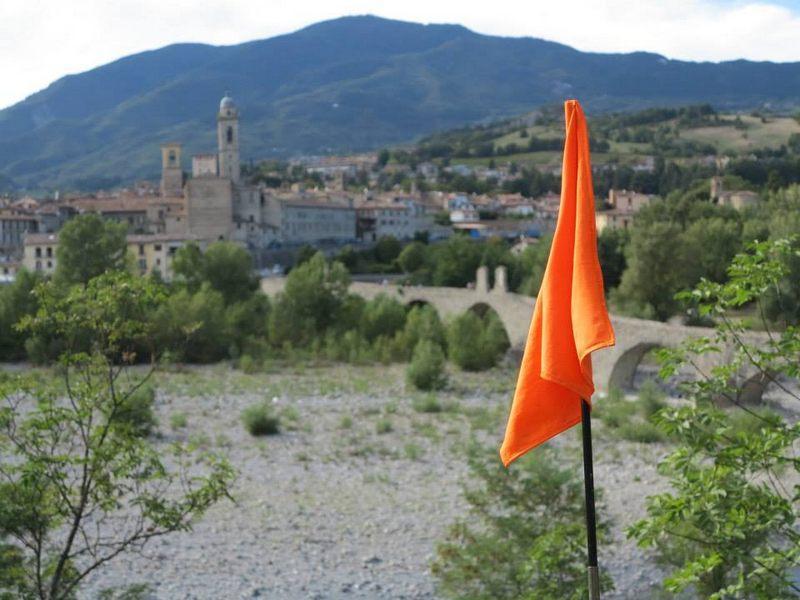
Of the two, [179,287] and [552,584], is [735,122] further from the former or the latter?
[552,584]

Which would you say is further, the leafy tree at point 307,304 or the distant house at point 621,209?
the distant house at point 621,209

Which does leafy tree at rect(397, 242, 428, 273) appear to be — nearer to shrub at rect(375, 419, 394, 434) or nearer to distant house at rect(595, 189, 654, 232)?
distant house at rect(595, 189, 654, 232)

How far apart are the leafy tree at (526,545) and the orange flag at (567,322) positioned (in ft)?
14.4

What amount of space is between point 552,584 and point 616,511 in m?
5.89

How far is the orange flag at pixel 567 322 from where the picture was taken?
3.56 meters

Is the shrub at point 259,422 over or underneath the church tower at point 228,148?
underneath

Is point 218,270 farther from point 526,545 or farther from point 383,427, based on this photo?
point 526,545

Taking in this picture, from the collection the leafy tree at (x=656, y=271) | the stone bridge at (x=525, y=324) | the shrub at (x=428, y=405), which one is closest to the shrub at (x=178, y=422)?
the shrub at (x=428, y=405)

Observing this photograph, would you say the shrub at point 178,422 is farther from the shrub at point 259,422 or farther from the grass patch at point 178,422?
the shrub at point 259,422

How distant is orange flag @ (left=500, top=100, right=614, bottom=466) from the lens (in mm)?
3557

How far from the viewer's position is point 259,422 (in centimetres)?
2014

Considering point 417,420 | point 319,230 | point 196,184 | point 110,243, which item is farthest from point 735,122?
point 417,420

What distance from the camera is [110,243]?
38.0 m

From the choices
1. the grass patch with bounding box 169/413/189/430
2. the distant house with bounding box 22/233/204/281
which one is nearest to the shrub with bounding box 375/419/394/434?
the grass patch with bounding box 169/413/189/430
